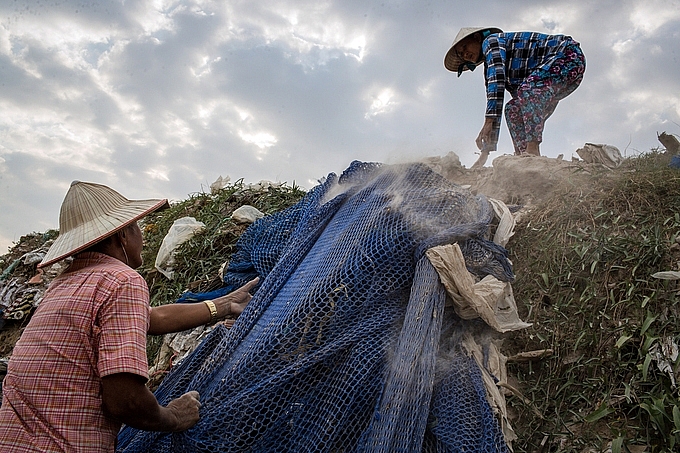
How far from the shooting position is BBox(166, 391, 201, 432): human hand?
1.78m

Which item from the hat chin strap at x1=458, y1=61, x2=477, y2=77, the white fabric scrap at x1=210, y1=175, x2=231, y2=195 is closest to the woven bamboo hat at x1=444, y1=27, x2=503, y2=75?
the hat chin strap at x1=458, y1=61, x2=477, y2=77

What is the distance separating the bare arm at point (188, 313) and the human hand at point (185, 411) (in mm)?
420

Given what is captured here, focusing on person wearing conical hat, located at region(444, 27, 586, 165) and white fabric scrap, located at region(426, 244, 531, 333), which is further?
person wearing conical hat, located at region(444, 27, 586, 165)

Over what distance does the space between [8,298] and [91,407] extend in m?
4.18

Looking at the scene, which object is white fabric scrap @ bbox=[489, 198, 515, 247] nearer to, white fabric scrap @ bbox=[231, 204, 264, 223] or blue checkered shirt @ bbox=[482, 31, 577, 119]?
blue checkered shirt @ bbox=[482, 31, 577, 119]

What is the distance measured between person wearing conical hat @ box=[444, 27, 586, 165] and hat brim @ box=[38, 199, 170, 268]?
3159mm

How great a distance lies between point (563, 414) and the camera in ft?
6.71

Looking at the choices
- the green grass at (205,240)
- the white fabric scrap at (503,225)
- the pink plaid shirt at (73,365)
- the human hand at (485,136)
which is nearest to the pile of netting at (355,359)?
the white fabric scrap at (503,225)

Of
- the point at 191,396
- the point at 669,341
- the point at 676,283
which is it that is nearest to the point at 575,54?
the point at 676,283

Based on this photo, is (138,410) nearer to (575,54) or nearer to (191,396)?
(191,396)

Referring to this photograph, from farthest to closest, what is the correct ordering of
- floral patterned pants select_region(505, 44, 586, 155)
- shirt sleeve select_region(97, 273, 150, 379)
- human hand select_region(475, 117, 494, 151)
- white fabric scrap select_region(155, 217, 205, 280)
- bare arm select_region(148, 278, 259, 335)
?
human hand select_region(475, 117, 494, 151) → floral patterned pants select_region(505, 44, 586, 155) → white fabric scrap select_region(155, 217, 205, 280) → bare arm select_region(148, 278, 259, 335) → shirt sleeve select_region(97, 273, 150, 379)

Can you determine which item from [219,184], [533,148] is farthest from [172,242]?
[533,148]

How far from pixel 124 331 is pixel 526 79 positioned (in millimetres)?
3730

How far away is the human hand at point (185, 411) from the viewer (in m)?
1.78
